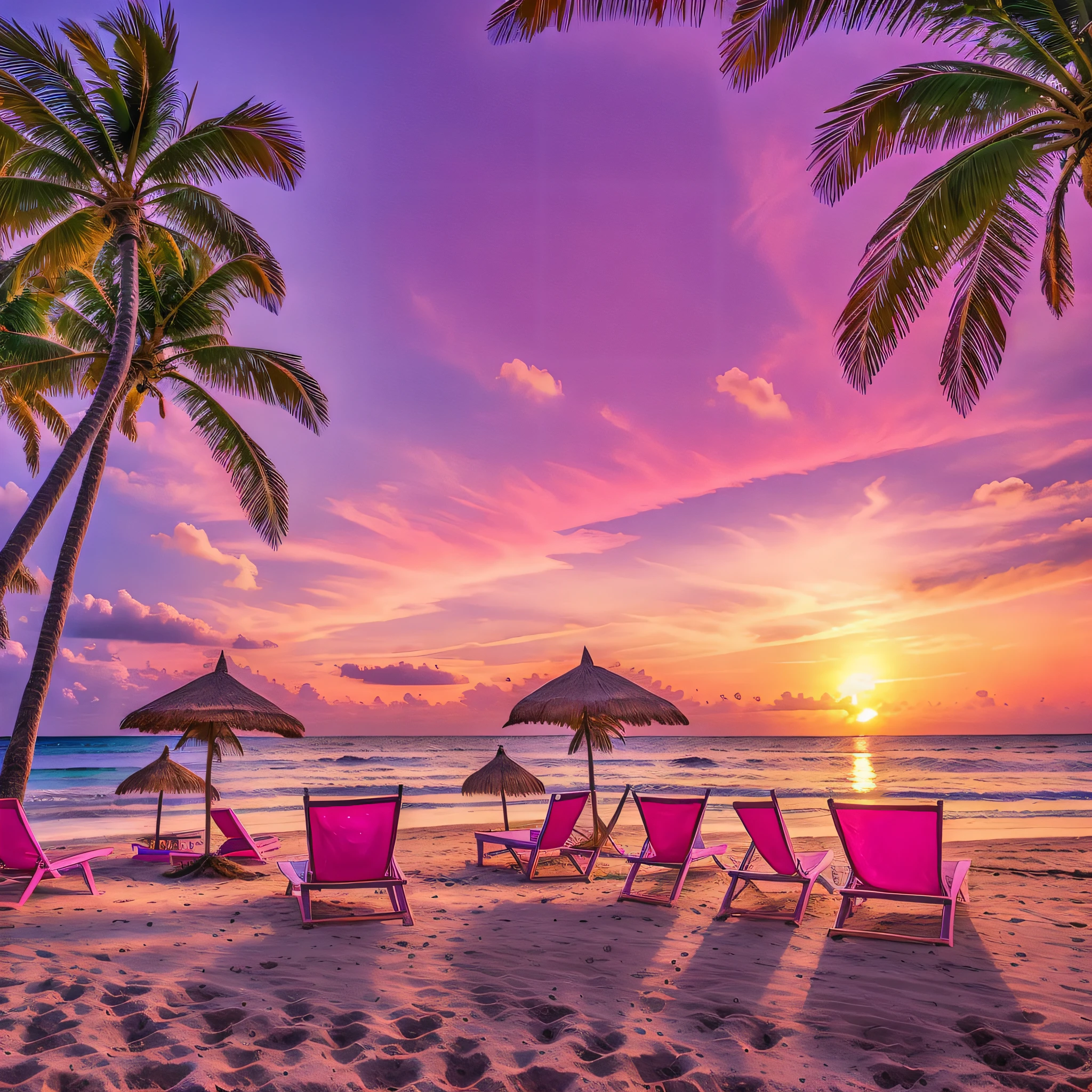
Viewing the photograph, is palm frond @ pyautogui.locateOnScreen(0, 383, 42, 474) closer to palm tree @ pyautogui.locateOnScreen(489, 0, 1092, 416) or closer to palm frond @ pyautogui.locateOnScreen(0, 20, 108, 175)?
palm frond @ pyautogui.locateOnScreen(0, 20, 108, 175)

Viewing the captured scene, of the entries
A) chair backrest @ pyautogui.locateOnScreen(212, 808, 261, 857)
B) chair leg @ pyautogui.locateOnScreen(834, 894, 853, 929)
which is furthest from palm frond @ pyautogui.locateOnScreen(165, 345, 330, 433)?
chair leg @ pyautogui.locateOnScreen(834, 894, 853, 929)

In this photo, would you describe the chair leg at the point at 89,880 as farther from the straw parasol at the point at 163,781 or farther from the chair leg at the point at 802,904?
the chair leg at the point at 802,904

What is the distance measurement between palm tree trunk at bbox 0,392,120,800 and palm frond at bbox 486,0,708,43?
21.9ft

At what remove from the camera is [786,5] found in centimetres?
543

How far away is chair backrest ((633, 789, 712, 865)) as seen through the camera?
6.31m

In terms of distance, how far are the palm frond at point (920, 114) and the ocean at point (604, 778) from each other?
11546 millimetres

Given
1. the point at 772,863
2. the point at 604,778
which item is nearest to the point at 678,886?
the point at 772,863

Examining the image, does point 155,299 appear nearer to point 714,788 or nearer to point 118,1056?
point 118,1056

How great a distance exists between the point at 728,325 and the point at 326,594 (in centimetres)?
1532

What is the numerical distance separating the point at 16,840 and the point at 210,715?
1827mm

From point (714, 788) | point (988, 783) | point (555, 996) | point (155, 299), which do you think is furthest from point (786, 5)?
point (988, 783)

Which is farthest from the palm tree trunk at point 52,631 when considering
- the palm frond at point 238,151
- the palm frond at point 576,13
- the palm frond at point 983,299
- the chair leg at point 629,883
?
the palm frond at point 983,299

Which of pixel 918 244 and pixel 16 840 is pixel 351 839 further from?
pixel 918 244

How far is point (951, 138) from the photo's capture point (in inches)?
242
